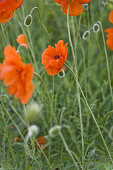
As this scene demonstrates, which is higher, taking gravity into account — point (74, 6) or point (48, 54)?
point (74, 6)

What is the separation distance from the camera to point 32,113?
65 cm

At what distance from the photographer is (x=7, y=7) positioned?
2.99 ft

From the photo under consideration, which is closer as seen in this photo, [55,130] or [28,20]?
[55,130]

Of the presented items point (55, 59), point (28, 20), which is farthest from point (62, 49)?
point (28, 20)

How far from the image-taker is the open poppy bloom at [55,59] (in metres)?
0.87

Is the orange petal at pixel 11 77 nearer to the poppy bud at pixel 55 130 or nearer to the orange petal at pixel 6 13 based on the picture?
the poppy bud at pixel 55 130

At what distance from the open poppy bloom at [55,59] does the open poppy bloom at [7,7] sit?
18 cm

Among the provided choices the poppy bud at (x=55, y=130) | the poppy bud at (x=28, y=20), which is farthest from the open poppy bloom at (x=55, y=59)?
the poppy bud at (x=55, y=130)

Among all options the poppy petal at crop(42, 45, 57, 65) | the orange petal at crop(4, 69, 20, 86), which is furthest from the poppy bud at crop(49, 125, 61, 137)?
the poppy petal at crop(42, 45, 57, 65)

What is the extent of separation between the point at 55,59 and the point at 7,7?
0.23 m

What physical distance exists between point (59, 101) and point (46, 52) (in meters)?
0.55

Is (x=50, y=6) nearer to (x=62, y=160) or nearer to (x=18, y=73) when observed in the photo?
(x=62, y=160)

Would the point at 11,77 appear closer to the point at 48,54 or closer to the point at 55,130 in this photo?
the point at 55,130

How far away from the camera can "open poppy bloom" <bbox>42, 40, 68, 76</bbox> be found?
0.87 m
